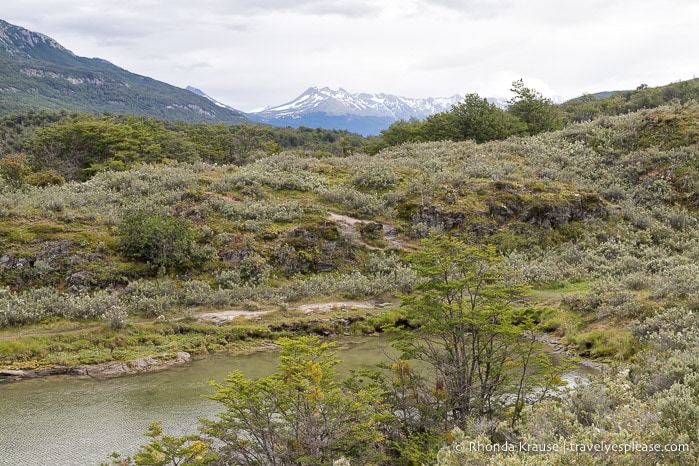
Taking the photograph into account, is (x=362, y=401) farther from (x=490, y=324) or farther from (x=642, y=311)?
(x=642, y=311)

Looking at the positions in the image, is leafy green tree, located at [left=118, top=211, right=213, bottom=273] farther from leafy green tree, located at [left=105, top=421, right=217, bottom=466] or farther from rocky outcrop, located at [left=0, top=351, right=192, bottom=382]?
leafy green tree, located at [left=105, top=421, right=217, bottom=466]

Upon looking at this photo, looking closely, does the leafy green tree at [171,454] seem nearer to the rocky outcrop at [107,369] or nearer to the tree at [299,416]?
the tree at [299,416]

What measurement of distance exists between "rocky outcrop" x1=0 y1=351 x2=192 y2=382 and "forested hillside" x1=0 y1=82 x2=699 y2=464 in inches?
15.2

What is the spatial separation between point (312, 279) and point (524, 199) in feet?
50.5

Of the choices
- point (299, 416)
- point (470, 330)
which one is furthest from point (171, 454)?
point (470, 330)

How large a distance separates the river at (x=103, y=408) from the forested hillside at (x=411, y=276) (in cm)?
170

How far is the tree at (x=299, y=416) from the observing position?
29.5 ft

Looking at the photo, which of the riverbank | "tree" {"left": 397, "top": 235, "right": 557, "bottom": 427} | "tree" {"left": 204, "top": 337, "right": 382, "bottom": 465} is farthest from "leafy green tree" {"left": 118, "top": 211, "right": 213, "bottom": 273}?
"tree" {"left": 204, "top": 337, "right": 382, "bottom": 465}

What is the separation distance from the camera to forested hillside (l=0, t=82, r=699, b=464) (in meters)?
9.30

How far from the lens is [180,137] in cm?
5559

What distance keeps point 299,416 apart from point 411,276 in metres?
17.4

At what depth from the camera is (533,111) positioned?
5472 cm

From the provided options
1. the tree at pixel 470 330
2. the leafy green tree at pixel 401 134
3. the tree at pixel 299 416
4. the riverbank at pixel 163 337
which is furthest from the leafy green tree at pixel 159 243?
the leafy green tree at pixel 401 134

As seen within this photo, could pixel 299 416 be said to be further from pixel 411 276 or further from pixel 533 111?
pixel 533 111
